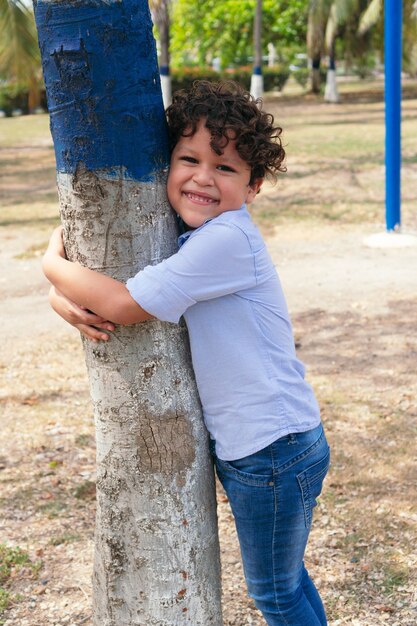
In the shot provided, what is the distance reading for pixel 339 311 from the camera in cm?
656

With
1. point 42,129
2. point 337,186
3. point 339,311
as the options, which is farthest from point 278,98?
point 339,311

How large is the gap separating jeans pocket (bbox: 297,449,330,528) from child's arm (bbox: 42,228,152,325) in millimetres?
578

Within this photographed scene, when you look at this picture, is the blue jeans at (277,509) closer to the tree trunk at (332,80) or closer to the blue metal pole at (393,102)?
the blue metal pole at (393,102)

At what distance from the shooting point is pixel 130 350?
2.06 m

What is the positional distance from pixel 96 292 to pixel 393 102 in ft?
22.6

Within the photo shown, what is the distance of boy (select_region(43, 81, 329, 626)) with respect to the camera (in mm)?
1982

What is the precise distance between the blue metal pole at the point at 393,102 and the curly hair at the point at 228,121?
637 cm

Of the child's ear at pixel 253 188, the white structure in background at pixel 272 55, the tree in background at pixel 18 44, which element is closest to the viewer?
the child's ear at pixel 253 188

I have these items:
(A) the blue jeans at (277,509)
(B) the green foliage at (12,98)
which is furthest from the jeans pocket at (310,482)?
(B) the green foliage at (12,98)

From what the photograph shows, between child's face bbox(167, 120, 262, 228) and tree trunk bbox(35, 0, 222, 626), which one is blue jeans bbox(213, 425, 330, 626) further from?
child's face bbox(167, 120, 262, 228)

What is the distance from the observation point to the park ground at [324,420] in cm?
316

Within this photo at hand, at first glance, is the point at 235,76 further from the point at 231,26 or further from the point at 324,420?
the point at 324,420

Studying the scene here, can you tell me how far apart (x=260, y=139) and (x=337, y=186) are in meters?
9.88

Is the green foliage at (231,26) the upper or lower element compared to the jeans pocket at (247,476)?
upper
